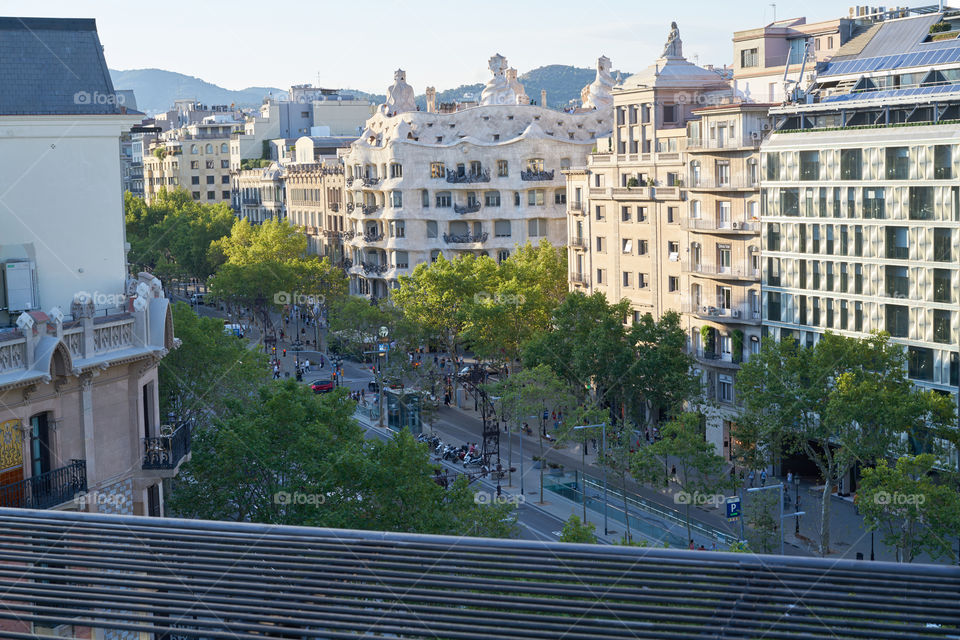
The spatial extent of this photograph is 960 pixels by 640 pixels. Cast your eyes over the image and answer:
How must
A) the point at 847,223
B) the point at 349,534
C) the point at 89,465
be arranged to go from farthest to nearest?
1. the point at 847,223
2. the point at 89,465
3. the point at 349,534

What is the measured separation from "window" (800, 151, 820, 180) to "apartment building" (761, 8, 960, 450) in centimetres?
7

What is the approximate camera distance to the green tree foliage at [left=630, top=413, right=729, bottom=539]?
5294 centimetres

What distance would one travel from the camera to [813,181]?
6575 cm

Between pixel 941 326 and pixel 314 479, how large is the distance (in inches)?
1298

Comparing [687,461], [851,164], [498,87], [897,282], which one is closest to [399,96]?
[498,87]

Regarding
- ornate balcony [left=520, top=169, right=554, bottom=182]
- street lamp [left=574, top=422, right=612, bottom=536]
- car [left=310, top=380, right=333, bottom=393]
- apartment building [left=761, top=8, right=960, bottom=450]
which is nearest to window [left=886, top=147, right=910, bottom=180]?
apartment building [left=761, top=8, right=960, bottom=450]

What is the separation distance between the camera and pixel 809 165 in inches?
2598

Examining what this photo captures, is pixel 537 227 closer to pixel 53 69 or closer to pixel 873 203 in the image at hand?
pixel 873 203

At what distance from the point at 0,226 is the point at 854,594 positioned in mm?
24676

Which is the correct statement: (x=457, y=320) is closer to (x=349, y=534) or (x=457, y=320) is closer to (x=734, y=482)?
(x=734, y=482)

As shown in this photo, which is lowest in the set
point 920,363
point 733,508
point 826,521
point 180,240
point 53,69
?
point 826,521

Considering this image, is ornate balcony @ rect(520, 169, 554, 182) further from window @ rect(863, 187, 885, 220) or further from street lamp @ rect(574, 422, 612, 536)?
street lamp @ rect(574, 422, 612, 536)

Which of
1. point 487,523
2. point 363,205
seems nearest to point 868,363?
point 487,523

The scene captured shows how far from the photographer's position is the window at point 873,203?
61.2m
